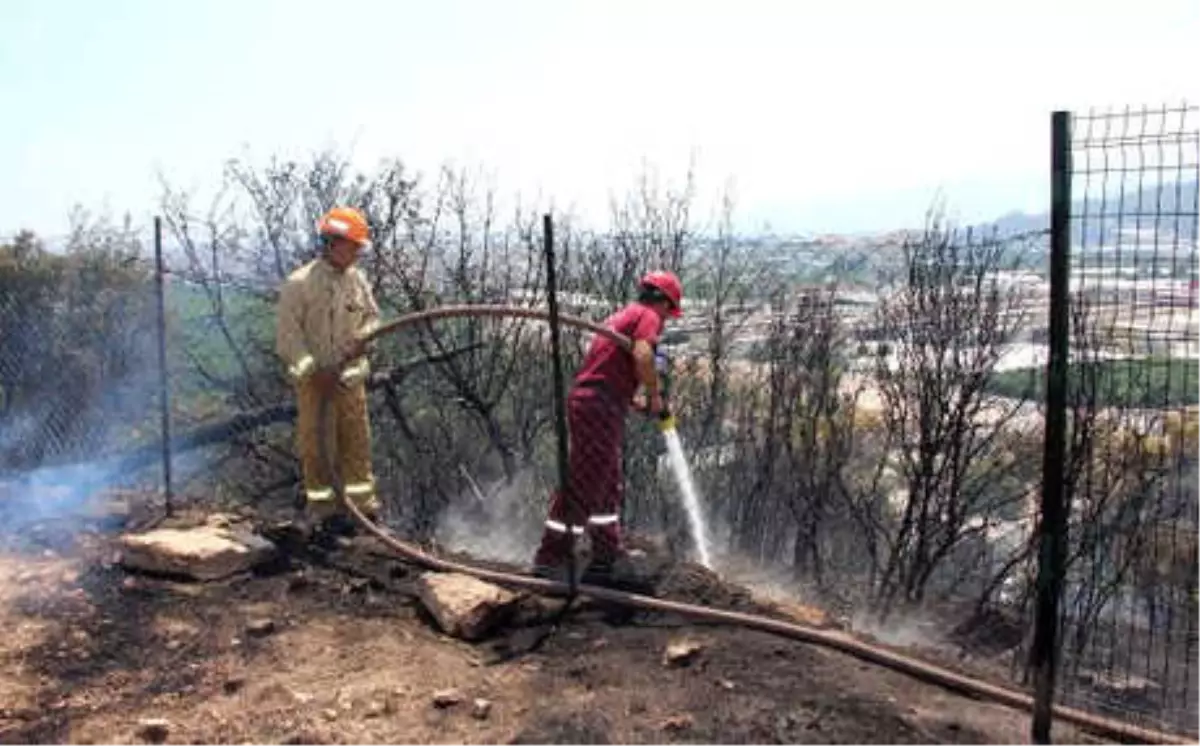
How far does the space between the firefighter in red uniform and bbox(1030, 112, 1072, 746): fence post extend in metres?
2.41

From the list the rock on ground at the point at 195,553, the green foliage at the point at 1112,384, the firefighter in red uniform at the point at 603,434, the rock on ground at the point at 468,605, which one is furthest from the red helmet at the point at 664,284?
the green foliage at the point at 1112,384

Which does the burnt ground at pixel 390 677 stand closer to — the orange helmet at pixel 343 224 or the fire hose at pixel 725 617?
the fire hose at pixel 725 617

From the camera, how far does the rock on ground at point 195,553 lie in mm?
6035

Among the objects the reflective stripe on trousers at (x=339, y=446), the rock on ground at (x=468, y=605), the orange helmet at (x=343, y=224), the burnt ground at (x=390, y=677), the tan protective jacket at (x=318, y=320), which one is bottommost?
the burnt ground at (x=390, y=677)

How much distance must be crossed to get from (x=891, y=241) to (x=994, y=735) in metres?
7.71

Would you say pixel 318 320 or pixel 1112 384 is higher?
pixel 318 320

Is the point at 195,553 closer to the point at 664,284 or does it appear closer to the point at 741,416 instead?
the point at 664,284

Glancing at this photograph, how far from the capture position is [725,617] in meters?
5.09

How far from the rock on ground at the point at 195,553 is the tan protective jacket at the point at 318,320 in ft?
3.46

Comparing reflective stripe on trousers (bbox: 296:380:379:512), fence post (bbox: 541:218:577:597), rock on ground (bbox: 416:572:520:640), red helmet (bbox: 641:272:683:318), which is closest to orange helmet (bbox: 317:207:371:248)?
reflective stripe on trousers (bbox: 296:380:379:512)

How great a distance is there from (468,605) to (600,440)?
1198 millimetres

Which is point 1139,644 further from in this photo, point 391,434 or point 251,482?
point 251,482

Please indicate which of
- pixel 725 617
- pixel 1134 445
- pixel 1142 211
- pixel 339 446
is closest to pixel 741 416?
pixel 1134 445

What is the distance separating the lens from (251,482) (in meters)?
14.4
